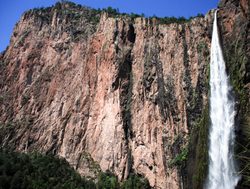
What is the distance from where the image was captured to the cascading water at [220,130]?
94.3 feet

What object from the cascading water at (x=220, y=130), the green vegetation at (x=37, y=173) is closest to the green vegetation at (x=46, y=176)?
the green vegetation at (x=37, y=173)

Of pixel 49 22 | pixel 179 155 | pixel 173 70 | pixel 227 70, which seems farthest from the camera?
pixel 49 22

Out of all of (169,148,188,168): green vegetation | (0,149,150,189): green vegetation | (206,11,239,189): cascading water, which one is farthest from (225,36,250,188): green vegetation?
(0,149,150,189): green vegetation

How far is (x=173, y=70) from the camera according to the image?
53.1m

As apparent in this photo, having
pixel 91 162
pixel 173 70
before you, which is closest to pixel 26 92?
pixel 91 162

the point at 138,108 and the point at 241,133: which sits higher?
the point at 138,108

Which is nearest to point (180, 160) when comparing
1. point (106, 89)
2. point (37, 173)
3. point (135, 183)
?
point (135, 183)

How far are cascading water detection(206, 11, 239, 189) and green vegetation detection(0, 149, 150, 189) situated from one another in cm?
1874

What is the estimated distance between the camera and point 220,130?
31.3m

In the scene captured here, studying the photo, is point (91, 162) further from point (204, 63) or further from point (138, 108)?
point (204, 63)

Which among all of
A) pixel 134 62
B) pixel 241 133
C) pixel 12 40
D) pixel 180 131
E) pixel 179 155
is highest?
pixel 12 40

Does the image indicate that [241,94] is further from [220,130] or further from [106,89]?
[106,89]

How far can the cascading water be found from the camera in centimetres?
2873

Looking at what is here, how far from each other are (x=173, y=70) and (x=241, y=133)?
25.6 meters
